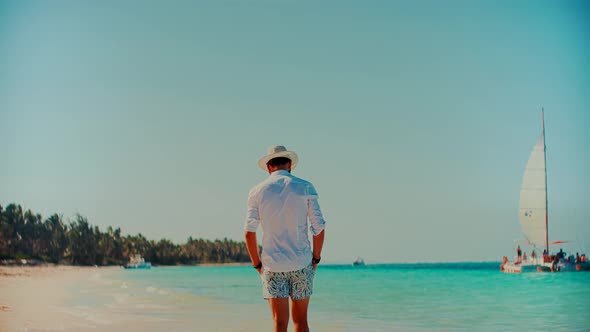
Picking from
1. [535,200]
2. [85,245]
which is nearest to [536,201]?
[535,200]

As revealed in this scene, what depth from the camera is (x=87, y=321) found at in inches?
400

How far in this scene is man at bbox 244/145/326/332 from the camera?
13.6 ft

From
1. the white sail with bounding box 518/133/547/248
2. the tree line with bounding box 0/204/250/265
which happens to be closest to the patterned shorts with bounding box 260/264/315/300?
the white sail with bounding box 518/133/547/248

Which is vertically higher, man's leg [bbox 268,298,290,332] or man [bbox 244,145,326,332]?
man [bbox 244,145,326,332]

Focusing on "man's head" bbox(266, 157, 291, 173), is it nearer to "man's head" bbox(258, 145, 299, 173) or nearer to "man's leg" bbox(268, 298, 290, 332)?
"man's head" bbox(258, 145, 299, 173)

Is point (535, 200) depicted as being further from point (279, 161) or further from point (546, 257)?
point (279, 161)

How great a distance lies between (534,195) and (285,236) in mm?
39172

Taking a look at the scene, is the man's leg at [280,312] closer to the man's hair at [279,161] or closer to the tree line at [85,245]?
the man's hair at [279,161]

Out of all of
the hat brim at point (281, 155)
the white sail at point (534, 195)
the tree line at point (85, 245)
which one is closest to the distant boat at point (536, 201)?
the white sail at point (534, 195)

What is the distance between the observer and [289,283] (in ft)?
13.8

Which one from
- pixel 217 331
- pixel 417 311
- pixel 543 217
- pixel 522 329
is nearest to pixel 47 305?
pixel 217 331

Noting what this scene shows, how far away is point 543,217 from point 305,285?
40.0 metres

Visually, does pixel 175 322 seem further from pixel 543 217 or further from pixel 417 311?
pixel 543 217

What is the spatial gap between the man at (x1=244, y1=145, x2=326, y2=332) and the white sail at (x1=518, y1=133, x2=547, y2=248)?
38.5 meters
